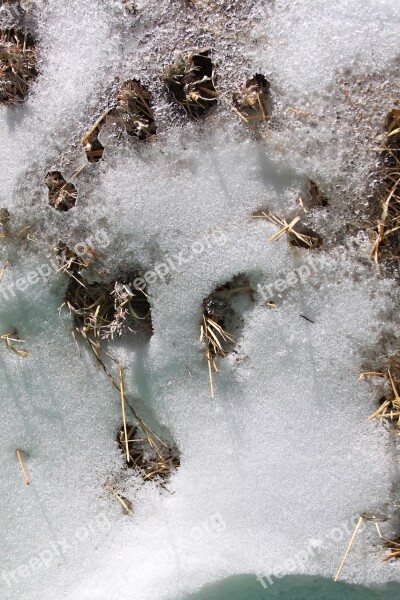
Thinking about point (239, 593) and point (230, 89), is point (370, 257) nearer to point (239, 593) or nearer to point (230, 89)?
point (230, 89)

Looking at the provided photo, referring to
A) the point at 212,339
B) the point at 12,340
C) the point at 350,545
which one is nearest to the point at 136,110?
the point at 212,339

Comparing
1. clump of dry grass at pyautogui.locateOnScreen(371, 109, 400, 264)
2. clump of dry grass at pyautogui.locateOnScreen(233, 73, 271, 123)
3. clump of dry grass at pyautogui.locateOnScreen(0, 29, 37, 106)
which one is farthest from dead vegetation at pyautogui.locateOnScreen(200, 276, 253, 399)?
clump of dry grass at pyautogui.locateOnScreen(0, 29, 37, 106)

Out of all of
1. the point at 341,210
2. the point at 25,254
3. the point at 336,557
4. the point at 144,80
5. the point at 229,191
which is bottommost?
the point at 336,557

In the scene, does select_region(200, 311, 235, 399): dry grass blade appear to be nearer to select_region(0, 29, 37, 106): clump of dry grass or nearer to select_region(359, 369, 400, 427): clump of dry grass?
select_region(359, 369, 400, 427): clump of dry grass

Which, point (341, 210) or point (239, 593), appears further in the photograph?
point (239, 593)

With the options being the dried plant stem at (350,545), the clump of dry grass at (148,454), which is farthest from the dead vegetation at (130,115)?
the dried plant stem at (350,545)

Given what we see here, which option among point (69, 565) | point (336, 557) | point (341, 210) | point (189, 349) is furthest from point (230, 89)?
point (69, 565)
